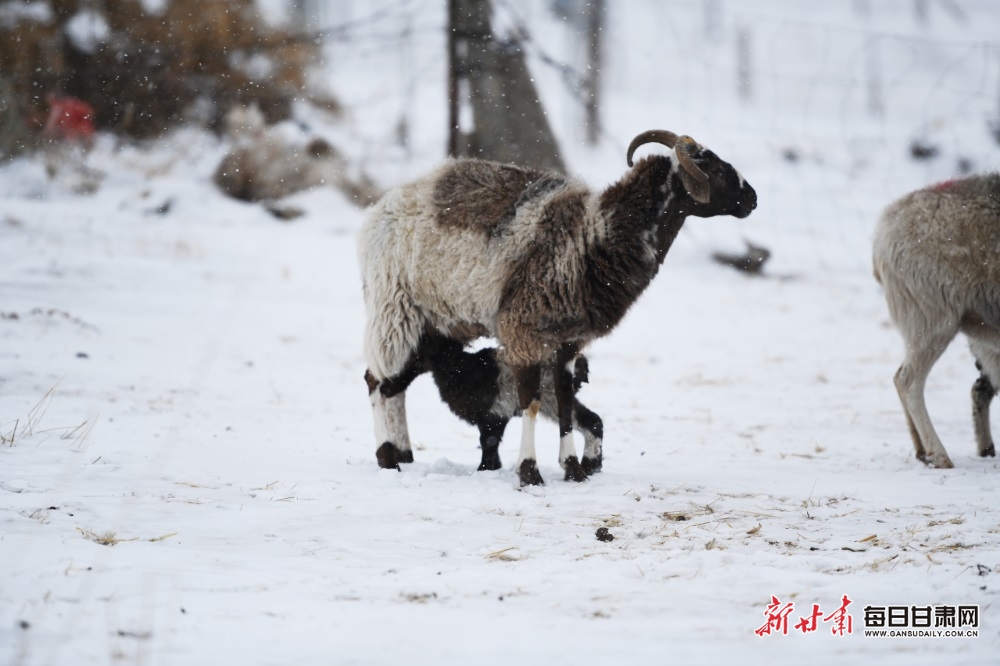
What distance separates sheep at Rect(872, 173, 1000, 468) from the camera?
5.95 meters

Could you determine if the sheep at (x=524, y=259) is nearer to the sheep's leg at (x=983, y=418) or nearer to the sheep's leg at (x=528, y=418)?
the sheep's leg at (x=528, y=418)

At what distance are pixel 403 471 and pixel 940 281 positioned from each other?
364 cm

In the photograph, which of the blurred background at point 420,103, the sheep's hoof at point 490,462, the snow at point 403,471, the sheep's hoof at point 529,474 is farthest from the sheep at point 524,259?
the blurred background at point 420,103

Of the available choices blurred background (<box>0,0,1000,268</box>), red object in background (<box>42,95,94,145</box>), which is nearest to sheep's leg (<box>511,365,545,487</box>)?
blurred background (<box>0,0,1000,268</box>)

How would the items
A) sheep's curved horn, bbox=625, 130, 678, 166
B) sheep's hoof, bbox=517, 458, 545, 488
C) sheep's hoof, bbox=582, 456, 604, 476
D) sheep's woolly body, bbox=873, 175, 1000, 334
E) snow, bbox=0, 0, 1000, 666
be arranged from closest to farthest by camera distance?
1. snow, bbox=0, 0, 1000, 666
2. sheep's hoof, bbox=517, 458, 545, 488
3. sheep's curved horn, bbox=625, 130, 678, 166
4. sheep's hoof, bbox=582, 456, 604, 476
5. sheep's woolly body, bbox=873, 175, 1000, 334

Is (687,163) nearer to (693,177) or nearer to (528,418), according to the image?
(693,177)

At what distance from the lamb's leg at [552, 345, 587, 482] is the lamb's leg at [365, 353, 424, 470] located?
3.17 ft

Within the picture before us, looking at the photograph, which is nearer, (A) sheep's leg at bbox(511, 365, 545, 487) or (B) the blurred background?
(A) sheep's leg at bbox(511, 365, 545, 487)

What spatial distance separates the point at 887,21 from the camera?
2897 centimetres

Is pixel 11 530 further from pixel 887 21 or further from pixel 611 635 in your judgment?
pixel 887 21

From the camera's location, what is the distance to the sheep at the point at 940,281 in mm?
5949

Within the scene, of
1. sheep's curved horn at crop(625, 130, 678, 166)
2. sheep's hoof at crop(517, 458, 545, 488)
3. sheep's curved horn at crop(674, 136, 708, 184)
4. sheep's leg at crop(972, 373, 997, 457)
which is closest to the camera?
sheep's hoof at crop(517, 458, 545, 488)

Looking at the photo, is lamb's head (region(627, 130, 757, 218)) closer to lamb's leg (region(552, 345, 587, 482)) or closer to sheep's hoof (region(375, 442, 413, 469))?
lamb's leg (region(552, 345, 587, 482))

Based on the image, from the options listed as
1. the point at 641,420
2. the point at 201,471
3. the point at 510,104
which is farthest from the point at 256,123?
the point at 201,471
